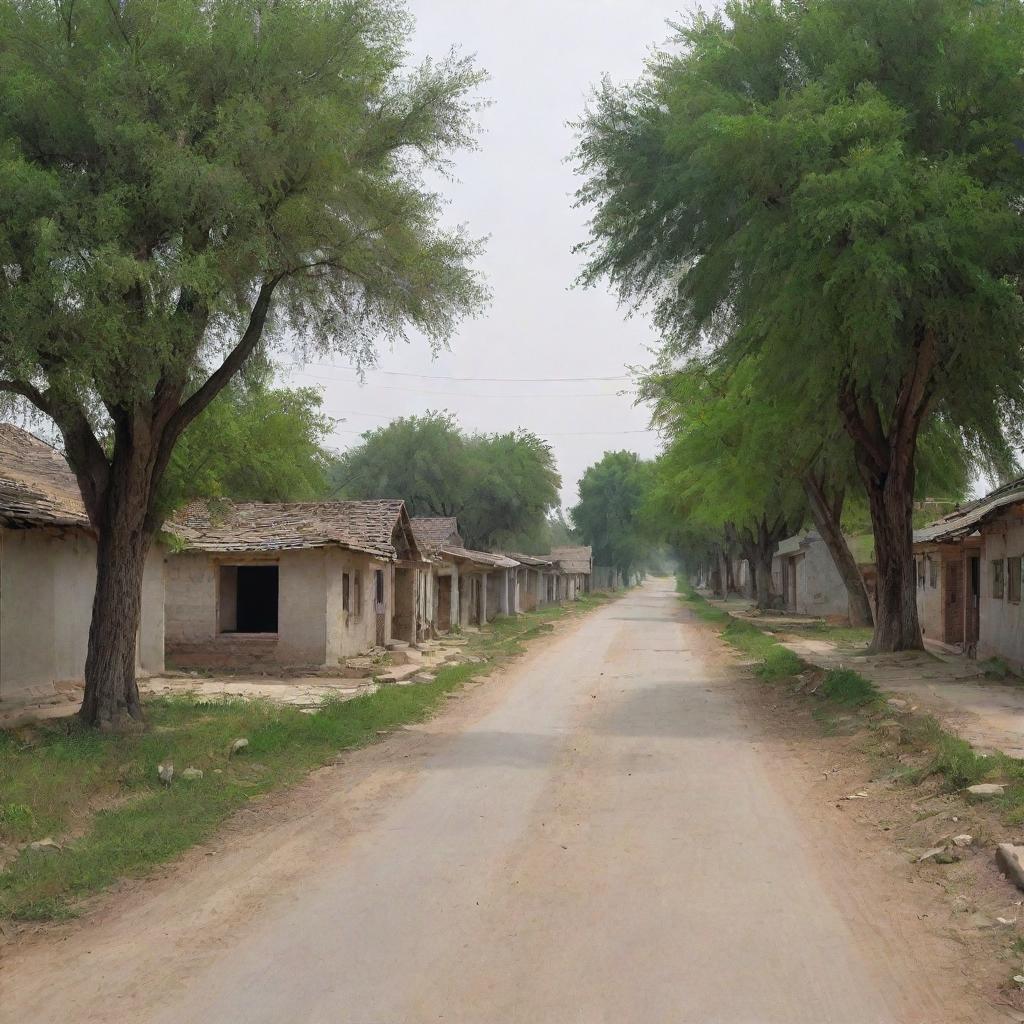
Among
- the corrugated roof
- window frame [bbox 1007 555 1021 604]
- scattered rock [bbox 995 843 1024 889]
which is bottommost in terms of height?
scattered rock [bbox 995 843 1024 889]

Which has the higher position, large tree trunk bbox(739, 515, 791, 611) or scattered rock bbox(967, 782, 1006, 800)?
large tree trunk bbox(739, 515, 791, 611)

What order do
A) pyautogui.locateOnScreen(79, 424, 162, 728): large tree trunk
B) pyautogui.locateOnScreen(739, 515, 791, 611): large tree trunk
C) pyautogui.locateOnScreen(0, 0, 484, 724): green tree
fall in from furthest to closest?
pyautogui.locateOnScreen(739, 515, 791, 611): large tree trunk < pyautogui.locateOnScreen(79, 424, 162, 728): large tree trunk < pyautogui.locateOnScreen(0, 0, 484, 724): green tree

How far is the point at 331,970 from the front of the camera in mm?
5398

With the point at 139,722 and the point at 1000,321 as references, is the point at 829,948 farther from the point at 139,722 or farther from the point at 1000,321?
the point at 1000,321

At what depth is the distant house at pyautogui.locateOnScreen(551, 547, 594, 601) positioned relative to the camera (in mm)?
77688

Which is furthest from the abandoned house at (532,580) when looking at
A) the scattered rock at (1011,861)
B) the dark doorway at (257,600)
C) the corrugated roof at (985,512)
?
the scattered rock at (1011,861)

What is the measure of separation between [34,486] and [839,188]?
13.6 meters

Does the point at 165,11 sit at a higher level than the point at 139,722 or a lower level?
higher

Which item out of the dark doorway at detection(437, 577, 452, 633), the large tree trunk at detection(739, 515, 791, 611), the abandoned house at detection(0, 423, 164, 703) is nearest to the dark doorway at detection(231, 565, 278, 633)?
the dark doorway at detection(437, 577, 452, 633)

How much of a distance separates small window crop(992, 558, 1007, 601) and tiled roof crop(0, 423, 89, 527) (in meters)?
16.8

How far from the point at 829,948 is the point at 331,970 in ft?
8.92

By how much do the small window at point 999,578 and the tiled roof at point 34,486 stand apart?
1677cm

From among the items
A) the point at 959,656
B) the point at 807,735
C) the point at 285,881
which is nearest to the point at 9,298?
the point at 285,881

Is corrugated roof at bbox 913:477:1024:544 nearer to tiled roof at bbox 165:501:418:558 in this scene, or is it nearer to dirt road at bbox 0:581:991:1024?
dirt road at bbox 0:581:991:1024
